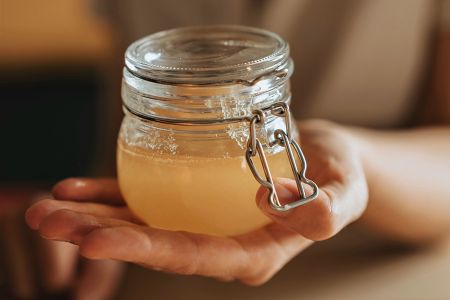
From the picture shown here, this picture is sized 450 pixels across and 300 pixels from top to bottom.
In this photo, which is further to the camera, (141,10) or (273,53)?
(141,10)

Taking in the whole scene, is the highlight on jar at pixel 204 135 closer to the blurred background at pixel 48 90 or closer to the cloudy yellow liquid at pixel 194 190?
the cloudy yellow liquid at pixel 194 190

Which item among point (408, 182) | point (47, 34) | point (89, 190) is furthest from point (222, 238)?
point (47, 34)

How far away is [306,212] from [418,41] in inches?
23.2

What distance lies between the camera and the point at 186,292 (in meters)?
0.87

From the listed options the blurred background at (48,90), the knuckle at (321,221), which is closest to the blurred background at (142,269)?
the blurred background at (48,90)

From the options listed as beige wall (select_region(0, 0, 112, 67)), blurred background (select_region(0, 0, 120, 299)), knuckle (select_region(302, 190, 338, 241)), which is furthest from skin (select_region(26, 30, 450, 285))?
beige wall (select_region(0, 0, 112, 67))

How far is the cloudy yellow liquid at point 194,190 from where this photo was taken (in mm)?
590

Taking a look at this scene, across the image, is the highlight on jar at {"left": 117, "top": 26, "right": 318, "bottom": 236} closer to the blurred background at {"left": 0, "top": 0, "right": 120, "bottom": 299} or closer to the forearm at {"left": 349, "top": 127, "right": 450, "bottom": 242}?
the forearm at {"left": 349, "top": 127, "right": 450, "bottom": 242}

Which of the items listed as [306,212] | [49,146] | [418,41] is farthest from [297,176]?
[49,146]

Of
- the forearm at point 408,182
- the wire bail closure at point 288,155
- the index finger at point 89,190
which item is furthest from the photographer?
the forearm at point 408,182

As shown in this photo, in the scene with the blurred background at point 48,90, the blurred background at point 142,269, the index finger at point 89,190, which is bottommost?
the blurred background at point 48,90

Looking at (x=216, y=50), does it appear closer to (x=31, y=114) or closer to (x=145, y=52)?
(x=145, y=52)

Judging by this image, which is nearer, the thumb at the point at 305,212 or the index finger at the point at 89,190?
the thumb at the point at 305,212

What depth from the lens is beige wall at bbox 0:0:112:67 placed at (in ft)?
8.88
